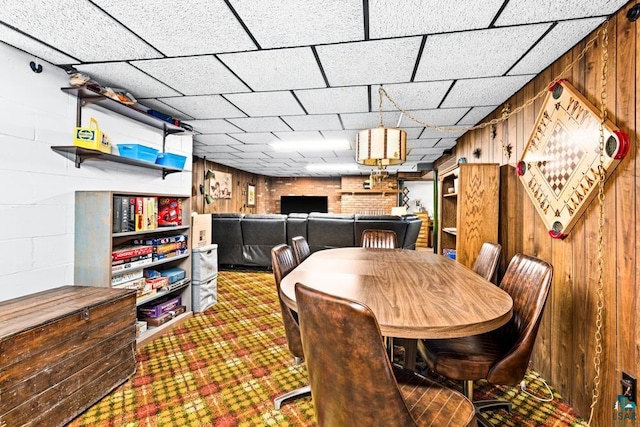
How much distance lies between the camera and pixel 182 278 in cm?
289

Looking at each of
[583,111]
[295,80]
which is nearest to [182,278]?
[295,80]

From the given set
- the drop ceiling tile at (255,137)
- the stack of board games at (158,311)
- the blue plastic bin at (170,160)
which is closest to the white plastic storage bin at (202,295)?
the stack of board games at (158,311)

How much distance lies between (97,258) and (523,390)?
2991 millimetres

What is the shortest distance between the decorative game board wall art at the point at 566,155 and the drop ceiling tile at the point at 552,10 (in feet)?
1.36

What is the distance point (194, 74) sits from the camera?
2.20 meters

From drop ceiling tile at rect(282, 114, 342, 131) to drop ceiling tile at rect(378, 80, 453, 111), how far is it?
602mm

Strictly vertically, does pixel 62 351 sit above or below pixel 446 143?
below

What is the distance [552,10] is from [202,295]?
345 cm

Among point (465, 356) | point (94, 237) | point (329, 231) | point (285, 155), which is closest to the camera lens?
point (465, 356)

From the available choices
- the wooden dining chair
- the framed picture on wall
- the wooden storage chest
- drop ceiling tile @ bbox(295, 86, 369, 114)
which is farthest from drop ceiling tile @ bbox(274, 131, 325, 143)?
the framed picture on wall

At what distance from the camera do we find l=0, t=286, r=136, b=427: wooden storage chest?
1291mm

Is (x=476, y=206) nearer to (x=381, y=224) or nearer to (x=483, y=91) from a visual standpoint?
(x=483, y=91)

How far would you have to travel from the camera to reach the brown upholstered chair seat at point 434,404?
3.07ft

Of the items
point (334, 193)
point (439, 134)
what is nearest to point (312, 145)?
point (439, 134)
